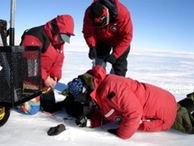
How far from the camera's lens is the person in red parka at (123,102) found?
2369 millimetres

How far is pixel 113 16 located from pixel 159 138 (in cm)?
192

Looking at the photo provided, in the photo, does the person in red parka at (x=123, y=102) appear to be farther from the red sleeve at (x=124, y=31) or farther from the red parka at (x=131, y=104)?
the red sleeve at (x=124, y=31)

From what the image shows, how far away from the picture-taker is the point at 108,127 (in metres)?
2.79

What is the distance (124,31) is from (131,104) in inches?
72.6

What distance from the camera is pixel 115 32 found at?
13.3 ft

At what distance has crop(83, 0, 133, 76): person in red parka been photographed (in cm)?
369

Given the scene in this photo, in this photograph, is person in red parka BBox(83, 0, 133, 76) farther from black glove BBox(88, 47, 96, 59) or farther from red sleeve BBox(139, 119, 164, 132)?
red sleeve BBox(139, 119, 164, 132)

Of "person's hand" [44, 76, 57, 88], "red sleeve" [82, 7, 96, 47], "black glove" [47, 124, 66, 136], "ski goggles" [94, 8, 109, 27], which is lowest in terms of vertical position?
"black glove" [47, 124, 66, 136]

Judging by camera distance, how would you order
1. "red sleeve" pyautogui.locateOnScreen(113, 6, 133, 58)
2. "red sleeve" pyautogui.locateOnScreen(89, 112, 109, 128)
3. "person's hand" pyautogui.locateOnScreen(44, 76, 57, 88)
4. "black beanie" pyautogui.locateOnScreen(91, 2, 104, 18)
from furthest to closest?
1. "red sleeve" pyautogui.locateOnScreen(113, 6, 133, 58)
2. "black beanie" pyautogui.locateOnScreen(91, 2, 104, 18)
3. "person's hand" pyautogui.locateOnScreen(44, 76, 57, 88)
4. "red sleeve" pyautogui.locateOnScreen(89, 112, 109, 128)

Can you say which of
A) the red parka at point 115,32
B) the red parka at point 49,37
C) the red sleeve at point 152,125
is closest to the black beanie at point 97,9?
the red parka at point 115,32

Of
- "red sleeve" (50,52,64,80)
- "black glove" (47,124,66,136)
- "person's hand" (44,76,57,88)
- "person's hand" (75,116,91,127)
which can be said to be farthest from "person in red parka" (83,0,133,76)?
"black glove" (47,124,66,136)

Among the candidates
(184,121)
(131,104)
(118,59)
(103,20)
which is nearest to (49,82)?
(103,20)

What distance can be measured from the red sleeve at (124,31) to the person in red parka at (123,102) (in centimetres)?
142

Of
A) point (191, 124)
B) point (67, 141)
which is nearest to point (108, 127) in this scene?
point (67, 141)
